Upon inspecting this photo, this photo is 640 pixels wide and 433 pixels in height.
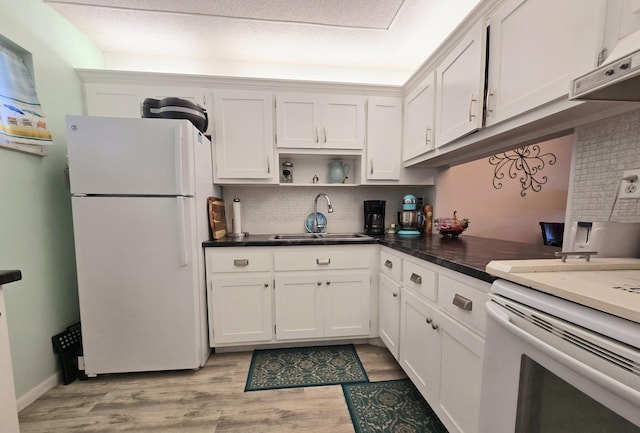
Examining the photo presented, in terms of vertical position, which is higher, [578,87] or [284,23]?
[284,23]

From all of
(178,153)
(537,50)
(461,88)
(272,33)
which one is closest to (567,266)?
(537,50)

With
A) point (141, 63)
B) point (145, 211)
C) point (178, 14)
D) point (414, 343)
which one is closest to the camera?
point (414, 343)

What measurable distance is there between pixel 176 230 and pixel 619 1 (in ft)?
7.06

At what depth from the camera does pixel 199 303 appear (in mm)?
1626

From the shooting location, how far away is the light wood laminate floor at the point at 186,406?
121cm

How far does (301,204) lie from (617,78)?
200 cm

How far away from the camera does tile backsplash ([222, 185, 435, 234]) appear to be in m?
2.30

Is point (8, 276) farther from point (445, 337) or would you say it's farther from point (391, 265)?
point (391, 265)

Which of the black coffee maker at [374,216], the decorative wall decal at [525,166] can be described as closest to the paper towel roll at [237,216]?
the black coffee maker at [374,216]

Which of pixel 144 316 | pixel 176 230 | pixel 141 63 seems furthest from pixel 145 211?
pixel 141 63

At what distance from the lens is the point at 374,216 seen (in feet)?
7.43

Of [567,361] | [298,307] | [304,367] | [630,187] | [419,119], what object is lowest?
[304,367]

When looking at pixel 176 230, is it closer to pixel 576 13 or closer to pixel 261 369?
pixel 261 369

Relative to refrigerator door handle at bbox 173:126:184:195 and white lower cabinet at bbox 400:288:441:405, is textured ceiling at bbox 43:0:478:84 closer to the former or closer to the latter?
refrigerator door handle at bbox 173:126:184:195
